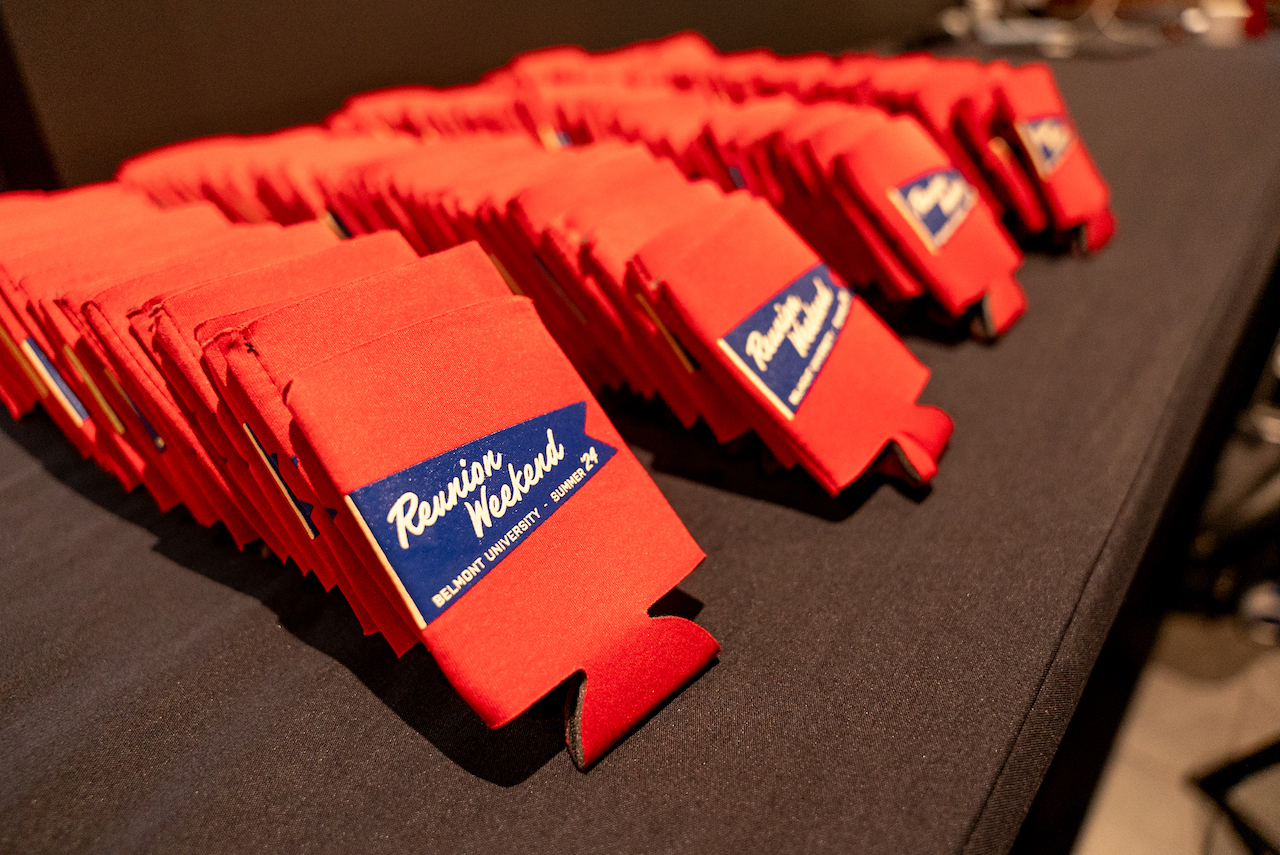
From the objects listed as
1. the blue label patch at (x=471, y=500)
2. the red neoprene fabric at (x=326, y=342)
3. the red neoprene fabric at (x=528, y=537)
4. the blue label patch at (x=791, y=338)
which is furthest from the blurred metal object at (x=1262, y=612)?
the red neoprene fabric at (x=326, y=342)

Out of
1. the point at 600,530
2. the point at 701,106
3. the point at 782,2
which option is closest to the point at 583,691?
the point at 600,530

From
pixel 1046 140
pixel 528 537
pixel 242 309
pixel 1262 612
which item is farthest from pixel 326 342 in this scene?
pixel 1262 612

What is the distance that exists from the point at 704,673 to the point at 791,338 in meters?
0.37

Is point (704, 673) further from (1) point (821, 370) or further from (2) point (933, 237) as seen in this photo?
(2) point (933, 237)

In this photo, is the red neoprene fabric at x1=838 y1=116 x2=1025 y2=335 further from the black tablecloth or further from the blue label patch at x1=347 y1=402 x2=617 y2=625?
the blue label patch at x1=347 y1=402 x2=617 y2=625

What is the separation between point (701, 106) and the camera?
147 centimetres

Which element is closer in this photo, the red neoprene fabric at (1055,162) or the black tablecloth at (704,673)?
the black tablecloth at (704,673)

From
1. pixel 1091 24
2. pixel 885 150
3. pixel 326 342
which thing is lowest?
pixel 1091 24

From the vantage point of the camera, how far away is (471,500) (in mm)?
602

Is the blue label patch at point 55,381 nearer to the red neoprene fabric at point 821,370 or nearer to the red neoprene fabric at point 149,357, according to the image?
the red neoprene fabric at point 149,357

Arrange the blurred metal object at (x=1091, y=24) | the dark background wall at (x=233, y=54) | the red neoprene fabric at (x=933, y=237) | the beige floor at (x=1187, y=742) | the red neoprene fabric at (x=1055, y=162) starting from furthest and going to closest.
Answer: the blurred metal object at (x=1091, y=24)
the dark background wall at (x=233, y=54)
the red neoprene fabric at (x=1055, y=162)
the beige floor at (x=1187, y=742)
the red neoprene fabric at (x=933, y=237)

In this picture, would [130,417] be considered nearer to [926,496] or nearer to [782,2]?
[926,496]

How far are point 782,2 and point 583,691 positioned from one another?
3.19m

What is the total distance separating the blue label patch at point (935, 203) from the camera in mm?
1079
